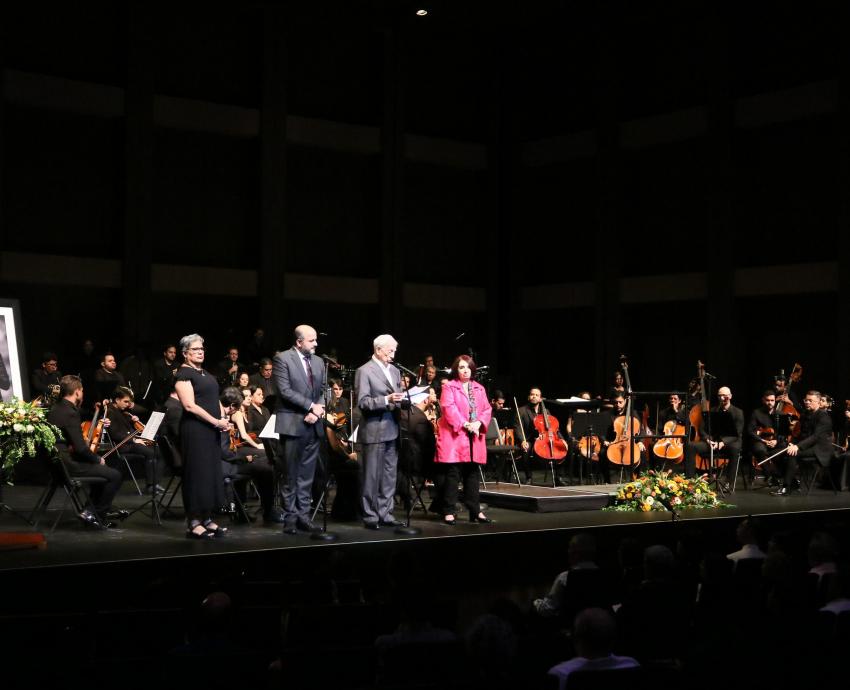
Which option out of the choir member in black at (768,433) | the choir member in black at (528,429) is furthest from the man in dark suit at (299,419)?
the choir member in black at (768,433)

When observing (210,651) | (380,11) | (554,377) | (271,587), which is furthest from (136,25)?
(210,651)

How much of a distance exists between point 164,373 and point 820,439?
27.4 feet

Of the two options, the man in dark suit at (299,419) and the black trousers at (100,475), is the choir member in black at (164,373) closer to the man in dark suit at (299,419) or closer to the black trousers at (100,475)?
the black trousers at (100,475)

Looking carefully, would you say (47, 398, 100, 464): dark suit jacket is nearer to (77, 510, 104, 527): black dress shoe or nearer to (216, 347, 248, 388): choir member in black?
(77, 510, 104, 527): black dress shoe

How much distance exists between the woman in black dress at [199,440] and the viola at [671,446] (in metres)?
6.59

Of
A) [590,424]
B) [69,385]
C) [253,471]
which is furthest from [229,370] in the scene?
[69,385]

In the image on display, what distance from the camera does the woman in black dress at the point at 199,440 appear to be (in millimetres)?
7871

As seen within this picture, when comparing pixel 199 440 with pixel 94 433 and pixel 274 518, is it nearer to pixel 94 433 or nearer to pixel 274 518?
pixel 274 518

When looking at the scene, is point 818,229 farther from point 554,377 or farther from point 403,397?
point 403,397

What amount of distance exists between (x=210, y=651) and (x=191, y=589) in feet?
4.33

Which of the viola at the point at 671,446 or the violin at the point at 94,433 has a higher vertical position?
the violin at the point at 94,433

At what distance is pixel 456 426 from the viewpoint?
355 inches

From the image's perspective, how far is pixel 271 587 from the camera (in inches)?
213

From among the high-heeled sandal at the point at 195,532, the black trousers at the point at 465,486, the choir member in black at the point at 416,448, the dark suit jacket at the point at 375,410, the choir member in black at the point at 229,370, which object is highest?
the choir member in black at the point at 229,370
